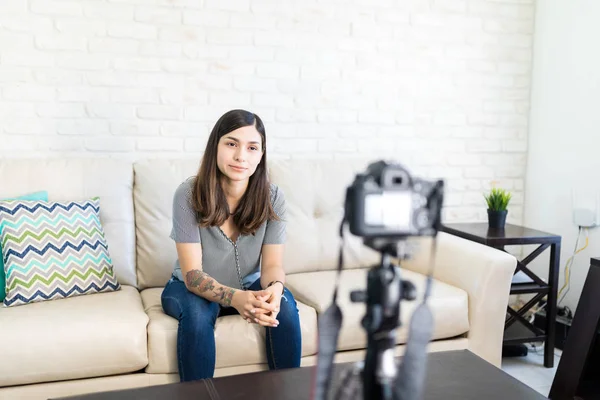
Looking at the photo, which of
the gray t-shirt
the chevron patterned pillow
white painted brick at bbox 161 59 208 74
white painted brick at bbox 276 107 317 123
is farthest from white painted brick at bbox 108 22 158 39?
the gray t-shirt

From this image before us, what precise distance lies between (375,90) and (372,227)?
219 centimetres

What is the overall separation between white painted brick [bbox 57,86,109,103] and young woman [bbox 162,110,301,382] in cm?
76

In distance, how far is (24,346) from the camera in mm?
1650

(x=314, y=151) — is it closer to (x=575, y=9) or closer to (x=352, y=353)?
(x=352, y=353)

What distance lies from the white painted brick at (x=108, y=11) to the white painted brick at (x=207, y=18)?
219 millimetres

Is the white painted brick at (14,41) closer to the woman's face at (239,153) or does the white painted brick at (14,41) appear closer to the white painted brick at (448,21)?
the woman's face at (239,153)

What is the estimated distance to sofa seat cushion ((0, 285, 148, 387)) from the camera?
1649 millimetres

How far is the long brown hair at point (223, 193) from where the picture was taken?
1866 mm

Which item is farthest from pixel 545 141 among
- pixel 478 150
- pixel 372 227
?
pixel 372 227

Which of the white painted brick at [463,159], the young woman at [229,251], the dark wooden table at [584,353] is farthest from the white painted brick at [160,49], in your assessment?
the dark wooden table at [584,353]

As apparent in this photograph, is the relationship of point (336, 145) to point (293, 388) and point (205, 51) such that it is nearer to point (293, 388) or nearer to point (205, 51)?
point (205, 51)

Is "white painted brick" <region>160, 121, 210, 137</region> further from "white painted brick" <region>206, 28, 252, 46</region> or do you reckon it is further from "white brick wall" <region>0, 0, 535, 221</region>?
"white painted brick" <region>206, 28, 252, 46</region>

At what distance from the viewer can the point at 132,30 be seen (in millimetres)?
2457

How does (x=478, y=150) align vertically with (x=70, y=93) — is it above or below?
below
